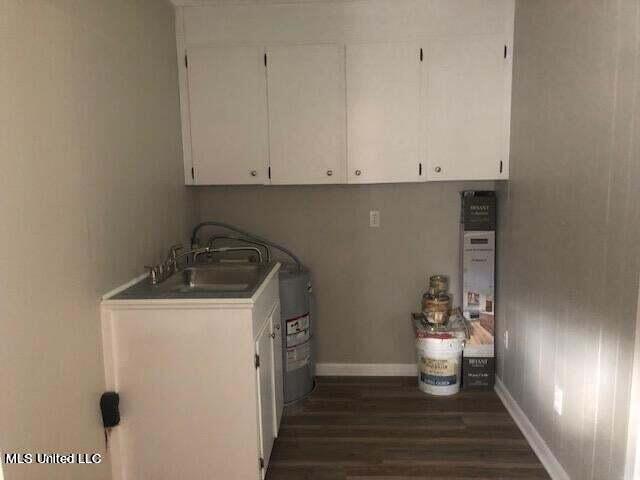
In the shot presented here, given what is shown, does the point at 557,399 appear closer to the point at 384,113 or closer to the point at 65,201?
the point at 384,113

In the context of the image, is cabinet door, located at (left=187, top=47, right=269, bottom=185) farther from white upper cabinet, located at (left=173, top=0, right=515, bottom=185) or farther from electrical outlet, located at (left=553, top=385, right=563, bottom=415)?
electrical outlet, located at (left=553, top=385, right=563, bottom=415)

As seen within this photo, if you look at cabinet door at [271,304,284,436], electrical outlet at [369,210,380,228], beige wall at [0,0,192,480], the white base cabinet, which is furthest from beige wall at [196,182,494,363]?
the white base cabinet

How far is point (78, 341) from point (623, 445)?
193 cm

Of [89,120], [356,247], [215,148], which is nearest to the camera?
[89,120]

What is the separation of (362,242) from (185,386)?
1.68 m

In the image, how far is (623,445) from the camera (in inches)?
66.2

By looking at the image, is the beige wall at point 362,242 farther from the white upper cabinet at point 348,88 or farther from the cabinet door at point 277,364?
the cabinet door at point 277,364

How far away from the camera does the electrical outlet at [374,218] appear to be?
3322 millimetres

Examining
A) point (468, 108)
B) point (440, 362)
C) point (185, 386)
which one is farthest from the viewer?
point (440, 362)

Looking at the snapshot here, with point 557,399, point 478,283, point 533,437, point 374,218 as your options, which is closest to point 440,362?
point 478,283

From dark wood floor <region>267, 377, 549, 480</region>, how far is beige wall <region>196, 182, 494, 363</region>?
41 cm

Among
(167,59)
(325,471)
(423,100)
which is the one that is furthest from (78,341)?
(423,100)

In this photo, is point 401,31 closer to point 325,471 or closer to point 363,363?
point 363,363

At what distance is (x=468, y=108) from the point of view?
115 inches
